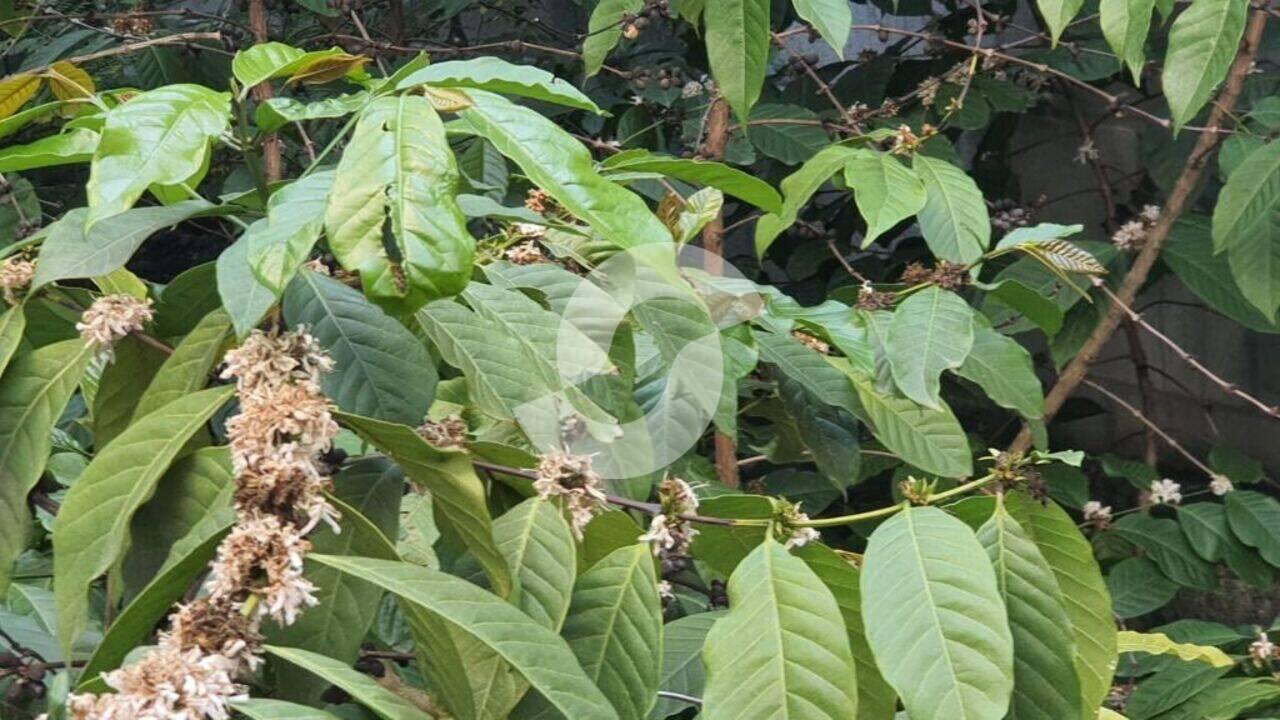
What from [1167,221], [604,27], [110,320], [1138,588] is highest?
[110,320]

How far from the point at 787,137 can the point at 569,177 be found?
1.35 m

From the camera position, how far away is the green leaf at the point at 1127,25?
3.23 ft

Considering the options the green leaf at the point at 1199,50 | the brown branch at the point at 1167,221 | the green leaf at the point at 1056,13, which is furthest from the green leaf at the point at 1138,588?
the green leaf at the point at 1056,13

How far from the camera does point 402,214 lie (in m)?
0.46

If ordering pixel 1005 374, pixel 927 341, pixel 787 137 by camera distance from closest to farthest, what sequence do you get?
1. pixel 927 341
2. pixel 1005 374
3. pixel 787 137

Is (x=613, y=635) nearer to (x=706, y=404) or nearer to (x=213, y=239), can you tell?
(x=706, y=404)

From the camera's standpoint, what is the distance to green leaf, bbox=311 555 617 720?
17.7 inches

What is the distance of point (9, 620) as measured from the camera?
63cm

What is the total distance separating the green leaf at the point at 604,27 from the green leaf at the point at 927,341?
1.72 ft

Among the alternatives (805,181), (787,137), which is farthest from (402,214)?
(787,137)

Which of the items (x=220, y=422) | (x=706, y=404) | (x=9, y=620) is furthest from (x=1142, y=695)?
(x=9, y=620)

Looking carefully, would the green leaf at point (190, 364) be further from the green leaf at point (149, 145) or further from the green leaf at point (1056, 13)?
the green leaf at point (1056, 13)

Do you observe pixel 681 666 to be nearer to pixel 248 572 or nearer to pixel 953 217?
pixel 248 572

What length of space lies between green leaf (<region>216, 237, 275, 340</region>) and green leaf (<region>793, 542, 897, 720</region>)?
24cm
